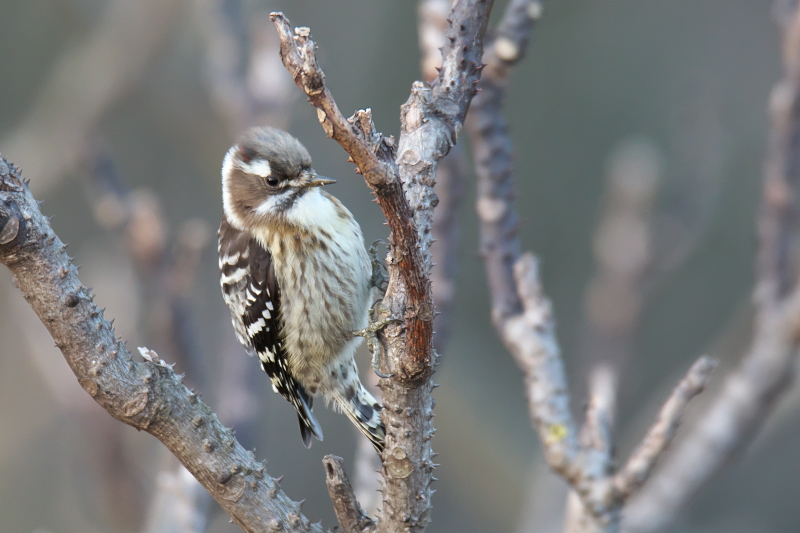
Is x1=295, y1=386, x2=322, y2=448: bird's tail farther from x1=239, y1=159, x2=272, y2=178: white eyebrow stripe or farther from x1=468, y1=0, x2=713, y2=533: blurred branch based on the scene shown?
x1=239, y1=159, x2=272, y2=178: white eyebrow stripe

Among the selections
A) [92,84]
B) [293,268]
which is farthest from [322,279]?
[92,84]

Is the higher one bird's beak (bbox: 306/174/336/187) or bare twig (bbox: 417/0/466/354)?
bare twig (bbox: 417/0/466/354)

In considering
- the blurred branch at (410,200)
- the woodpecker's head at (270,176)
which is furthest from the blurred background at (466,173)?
the blurred branch at (410,200)

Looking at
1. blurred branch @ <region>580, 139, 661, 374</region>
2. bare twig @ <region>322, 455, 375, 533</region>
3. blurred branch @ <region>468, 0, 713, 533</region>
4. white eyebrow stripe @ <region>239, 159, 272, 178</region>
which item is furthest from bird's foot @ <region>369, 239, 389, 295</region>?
blurred branch @ <region>580, 139, 661, 374</region>

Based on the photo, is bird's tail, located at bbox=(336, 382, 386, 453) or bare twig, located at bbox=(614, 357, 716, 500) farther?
bird's tail, located at bbox=(336, 382, 386, 453)

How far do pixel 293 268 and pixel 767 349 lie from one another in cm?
239

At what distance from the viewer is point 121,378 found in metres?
1.87

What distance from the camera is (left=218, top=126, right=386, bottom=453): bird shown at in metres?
3.27

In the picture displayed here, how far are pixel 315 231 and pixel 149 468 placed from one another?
3.05 m

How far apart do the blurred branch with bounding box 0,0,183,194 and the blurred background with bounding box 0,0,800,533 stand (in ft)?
0.07

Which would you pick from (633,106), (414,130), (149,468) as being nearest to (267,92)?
(149,468)

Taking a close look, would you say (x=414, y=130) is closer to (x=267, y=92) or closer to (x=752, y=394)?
(x=752, y=394)

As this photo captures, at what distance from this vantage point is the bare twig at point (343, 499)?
82.2 inches

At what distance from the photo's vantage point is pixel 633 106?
26.8 feet
